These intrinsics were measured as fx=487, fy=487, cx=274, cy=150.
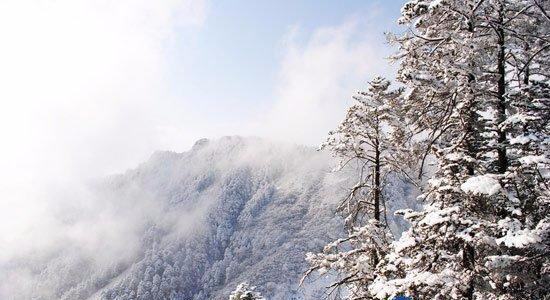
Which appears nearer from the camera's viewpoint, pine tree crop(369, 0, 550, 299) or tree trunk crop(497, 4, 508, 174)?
pine tree crop(369, 0, 550, 299)

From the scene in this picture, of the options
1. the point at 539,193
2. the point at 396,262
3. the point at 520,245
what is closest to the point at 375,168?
the point at 396,262

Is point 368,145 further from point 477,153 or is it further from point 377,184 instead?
point 477,153

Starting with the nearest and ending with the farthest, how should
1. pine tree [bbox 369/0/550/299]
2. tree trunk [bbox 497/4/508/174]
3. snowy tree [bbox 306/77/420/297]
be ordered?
pine tree [bbox 369/0/550/299] → tree trunk [bbox 497/4/508/174] → snowy tree [bbox 306/77/420/297]

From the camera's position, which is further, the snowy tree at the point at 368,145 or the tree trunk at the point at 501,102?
the snowy tree at the point at 368,145

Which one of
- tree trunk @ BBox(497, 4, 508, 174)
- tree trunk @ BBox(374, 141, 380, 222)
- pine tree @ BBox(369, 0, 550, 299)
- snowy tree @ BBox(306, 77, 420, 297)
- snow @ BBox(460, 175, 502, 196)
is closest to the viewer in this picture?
snow @ BBox(460, 175, 502, 196)

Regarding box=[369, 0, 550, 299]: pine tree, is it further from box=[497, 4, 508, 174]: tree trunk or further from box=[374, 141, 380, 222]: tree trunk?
box=[374, 141, 380, 222]: tree trunk

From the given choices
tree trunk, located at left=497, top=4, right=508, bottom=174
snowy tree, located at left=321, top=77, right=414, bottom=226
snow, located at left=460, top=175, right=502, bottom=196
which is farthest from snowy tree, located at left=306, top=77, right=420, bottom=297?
snow, located at left=460, top=175, right=502, bottom=196

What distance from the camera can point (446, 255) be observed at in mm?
9125

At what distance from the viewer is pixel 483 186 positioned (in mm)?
7480

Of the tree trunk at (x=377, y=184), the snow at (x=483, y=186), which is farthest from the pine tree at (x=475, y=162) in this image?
the tree trunk at (x=377, y=184)

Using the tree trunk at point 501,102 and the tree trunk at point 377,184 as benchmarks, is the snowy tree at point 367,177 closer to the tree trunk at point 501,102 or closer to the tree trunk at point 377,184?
the tree trunk at point 377,184

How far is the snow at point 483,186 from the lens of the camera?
737 cm

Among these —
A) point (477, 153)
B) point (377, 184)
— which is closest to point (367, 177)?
point (377, 184)

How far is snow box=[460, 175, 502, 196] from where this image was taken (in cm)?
737
